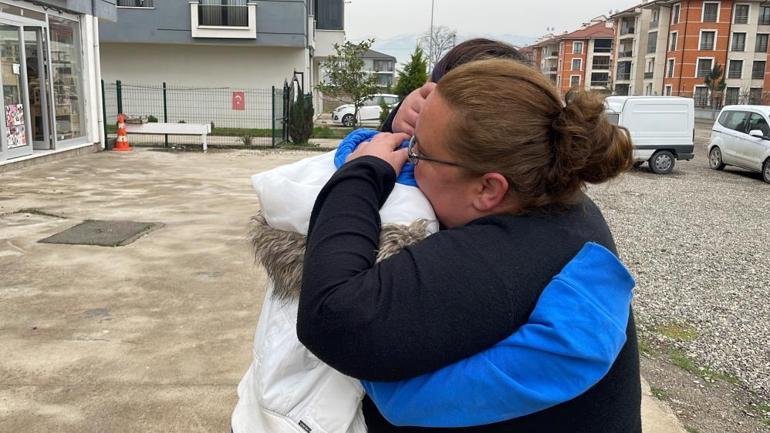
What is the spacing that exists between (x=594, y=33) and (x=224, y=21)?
263ft

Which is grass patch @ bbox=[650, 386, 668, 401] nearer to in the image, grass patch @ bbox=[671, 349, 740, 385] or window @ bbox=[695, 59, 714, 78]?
grass patch @ bbox=[671, 349, 740, 385]

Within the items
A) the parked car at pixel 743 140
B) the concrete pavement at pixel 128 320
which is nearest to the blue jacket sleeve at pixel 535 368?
the concrete pavement at pixel 128 320

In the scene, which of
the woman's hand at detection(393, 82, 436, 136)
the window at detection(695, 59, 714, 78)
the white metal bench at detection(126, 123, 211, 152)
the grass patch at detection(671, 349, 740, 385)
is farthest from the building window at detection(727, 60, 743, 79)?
the woman's hand at detection(393, 82, 436, 136)

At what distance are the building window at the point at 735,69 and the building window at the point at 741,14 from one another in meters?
3.91

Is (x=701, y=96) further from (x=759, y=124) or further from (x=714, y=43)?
(x=759, y=124)

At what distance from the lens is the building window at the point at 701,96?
173ft

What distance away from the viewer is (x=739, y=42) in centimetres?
A: 6500

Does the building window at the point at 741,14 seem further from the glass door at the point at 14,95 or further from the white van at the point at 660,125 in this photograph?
the glass door at the point at 14,95

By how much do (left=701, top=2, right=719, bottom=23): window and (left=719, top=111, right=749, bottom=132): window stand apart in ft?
185

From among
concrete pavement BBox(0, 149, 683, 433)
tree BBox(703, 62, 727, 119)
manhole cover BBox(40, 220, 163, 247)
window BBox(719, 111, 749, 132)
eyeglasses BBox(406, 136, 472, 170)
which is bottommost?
concrete pavement BBox(0, 149, 683, 433)

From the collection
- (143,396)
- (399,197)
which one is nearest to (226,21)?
(143,396)

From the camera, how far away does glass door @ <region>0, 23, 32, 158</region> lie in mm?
10547

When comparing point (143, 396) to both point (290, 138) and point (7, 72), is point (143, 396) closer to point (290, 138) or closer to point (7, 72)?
point (7, 72)

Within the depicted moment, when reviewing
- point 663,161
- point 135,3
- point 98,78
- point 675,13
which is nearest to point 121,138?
point 98,78
